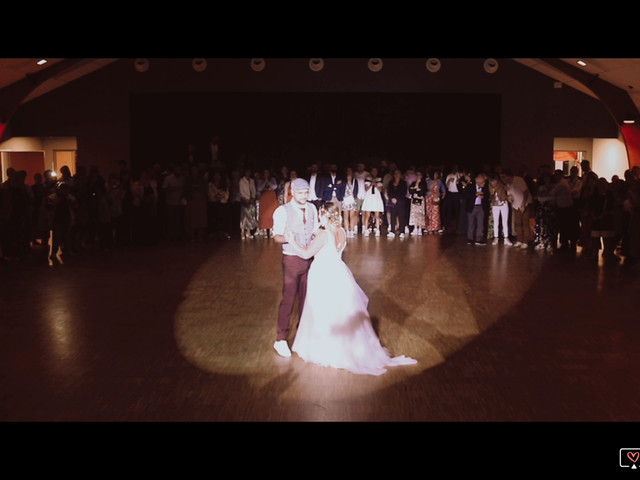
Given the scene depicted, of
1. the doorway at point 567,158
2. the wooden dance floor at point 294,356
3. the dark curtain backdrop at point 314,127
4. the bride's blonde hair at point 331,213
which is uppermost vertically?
the dark curtain backdrop at point 314,127

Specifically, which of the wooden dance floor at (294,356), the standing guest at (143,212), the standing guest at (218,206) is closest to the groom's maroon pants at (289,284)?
the wooden dance floor at (294,356)

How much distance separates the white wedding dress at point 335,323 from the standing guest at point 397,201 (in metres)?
10.1

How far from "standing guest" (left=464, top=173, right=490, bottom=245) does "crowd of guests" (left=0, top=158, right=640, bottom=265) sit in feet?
0.07

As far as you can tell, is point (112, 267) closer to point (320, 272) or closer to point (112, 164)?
point (320, 272)

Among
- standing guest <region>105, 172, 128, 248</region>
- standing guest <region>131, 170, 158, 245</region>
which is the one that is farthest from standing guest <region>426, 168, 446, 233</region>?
standing guest <region>105, 172, 128, 248</region>

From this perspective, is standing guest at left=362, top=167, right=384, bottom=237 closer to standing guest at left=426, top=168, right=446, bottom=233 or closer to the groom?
standing guest at left=426, top=168, right=446, bottom=233

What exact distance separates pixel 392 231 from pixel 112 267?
23.5 feet

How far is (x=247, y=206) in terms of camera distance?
15820 mm

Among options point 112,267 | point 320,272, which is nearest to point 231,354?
point 320,272

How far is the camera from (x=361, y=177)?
53.8 ft

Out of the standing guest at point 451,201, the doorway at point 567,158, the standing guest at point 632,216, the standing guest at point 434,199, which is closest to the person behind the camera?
the standing guest at point 632,216

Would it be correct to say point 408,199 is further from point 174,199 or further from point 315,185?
point 174,199

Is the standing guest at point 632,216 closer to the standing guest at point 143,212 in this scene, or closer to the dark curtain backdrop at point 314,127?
the dark curtain backdrop at point 314,127

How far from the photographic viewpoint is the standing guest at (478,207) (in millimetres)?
14680
